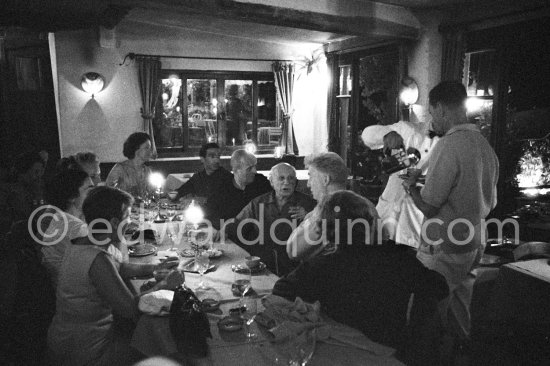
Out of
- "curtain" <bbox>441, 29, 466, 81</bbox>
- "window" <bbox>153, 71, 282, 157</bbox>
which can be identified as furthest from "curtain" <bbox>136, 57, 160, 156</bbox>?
"curtain" <bbox>441, 29, 466, 81</bbox>

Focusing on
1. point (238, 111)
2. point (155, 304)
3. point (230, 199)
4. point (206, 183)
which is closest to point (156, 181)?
point (206, 183)

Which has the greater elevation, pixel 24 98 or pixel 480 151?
pixel 24 98

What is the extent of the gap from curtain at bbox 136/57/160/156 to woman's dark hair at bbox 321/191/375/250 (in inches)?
280

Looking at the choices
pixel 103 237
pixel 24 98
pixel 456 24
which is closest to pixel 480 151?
pixel 103 237

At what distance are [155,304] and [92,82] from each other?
7103 millimetres

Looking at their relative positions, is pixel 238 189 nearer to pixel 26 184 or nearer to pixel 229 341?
pixel 26 184

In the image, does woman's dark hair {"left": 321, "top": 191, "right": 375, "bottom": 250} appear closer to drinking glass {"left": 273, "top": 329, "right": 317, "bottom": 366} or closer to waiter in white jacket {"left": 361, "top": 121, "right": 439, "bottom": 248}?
drinking glass {"left": 273, "top": 329, "right": 317, "bottom": 366}

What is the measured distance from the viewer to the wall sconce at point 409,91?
246 inches

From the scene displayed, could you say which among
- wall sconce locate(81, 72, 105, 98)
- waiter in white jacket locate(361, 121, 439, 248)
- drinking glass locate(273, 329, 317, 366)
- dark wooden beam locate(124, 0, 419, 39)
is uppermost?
dark wooden beam locate(124, 0, 419, 39)

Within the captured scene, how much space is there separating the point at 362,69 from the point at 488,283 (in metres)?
5.22

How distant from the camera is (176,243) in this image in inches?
140

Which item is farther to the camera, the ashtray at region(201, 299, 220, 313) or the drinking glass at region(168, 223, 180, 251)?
the drinking glass at region(168, 223, 180, 251)

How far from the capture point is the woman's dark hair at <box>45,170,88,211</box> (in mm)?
3225

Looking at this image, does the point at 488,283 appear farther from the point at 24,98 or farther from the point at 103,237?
the point at 24,98
